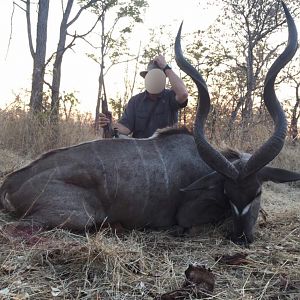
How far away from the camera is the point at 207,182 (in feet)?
10.7

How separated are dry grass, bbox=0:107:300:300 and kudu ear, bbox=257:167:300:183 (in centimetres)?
37

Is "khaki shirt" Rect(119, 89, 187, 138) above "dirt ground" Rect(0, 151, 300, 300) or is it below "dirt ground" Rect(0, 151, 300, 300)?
above

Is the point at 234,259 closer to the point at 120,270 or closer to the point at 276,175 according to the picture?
the point at 120,270

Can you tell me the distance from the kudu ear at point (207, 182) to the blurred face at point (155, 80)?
1327 millimetres

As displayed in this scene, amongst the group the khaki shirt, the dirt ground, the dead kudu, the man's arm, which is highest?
the man's arm

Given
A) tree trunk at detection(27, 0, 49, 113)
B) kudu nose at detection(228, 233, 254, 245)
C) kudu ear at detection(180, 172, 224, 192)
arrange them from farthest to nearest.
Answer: tree trunk at detection(27, 0, 49, 113) < kudu ear at detection(180, 172, 224, 192) < kudu nose at detection(228, 233, 254, 245)

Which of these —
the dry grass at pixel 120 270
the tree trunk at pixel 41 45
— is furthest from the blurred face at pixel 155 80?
the tree trunk at pixel 41 45

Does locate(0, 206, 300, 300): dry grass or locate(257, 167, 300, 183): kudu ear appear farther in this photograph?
locate(257, 167, 300, 183): kudu ear

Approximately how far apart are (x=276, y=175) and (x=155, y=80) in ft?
5.00

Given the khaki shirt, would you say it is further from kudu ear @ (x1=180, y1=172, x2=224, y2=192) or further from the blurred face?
kudu ear @ (x1=180, y1=172, x2=224, y2=192)

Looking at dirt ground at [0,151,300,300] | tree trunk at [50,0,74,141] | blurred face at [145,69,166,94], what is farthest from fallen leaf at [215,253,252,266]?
tree trunk at [50,0,74,141]

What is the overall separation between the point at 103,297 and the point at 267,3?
377 inches

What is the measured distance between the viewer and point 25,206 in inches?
121

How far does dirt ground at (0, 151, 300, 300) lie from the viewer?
A: 2.02 meters
